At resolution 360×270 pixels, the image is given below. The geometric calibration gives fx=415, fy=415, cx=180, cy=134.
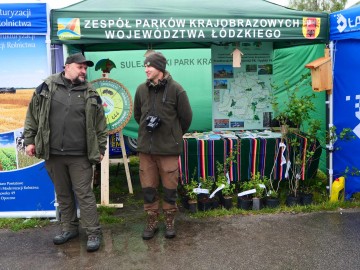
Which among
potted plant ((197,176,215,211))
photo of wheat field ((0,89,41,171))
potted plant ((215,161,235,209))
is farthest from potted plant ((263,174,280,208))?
photo of wheat field ((0,89,41,171))

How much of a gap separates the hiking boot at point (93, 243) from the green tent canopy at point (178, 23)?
7.26 ft

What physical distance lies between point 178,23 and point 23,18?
69.0 inches

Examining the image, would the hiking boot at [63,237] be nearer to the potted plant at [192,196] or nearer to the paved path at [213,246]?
the paved path at [213,246]

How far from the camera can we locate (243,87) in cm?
632

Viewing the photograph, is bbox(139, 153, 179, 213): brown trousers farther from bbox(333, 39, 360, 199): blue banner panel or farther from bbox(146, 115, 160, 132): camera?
bbox(333, 39, 360, 199): blue banner panel

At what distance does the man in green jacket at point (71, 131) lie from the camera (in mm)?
3980

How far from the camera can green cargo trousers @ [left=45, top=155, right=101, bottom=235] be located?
408 cm

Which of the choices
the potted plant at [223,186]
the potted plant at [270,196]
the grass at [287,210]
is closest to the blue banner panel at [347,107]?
the grass at [287,210]

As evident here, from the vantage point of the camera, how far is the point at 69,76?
4.04 meters

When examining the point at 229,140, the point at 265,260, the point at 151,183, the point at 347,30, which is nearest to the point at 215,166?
the point at 229,140

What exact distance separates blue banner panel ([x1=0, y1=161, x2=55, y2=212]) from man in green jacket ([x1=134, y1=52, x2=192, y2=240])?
1.28 metres

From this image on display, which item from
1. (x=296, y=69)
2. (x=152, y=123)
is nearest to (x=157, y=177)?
(x=152, y=123)

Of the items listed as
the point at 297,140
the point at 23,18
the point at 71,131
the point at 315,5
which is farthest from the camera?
the point at 315,5

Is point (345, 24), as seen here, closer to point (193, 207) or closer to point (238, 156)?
point (238, 156)
